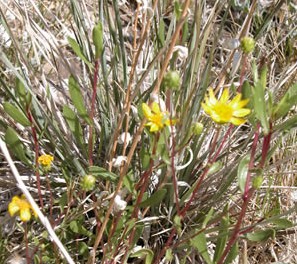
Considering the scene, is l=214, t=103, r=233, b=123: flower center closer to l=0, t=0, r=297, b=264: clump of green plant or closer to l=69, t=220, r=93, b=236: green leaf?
l=0, t=0, r=297, b=264: clump of green plant

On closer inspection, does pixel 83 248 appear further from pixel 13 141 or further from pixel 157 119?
pixel 157 119

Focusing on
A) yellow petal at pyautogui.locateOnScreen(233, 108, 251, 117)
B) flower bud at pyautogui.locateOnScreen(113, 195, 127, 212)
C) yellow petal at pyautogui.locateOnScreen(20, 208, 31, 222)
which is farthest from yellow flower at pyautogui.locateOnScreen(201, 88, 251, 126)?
yellow petal at pyautogui.locateOnScreen(20, 208, 31, 222)

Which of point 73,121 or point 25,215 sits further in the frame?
point 73,121

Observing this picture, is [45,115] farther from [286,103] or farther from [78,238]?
[286,103]

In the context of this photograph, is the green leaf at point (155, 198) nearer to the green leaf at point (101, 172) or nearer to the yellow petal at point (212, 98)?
the green leaf at point (101, 172)

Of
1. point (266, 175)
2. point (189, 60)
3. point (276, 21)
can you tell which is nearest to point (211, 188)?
point (266, 175)

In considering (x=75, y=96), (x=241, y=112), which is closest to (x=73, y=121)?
(x=75, y=96)

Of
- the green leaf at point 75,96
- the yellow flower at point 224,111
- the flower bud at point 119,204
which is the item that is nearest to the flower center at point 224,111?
the yellow flower at point 224,111

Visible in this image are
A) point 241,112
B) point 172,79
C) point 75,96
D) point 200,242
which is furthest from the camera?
point 75,96

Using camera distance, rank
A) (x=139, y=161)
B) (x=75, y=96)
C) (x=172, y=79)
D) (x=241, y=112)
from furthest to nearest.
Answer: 1. (x=139, y=161)
2. (x=75, y=96)
3. (x=241, y=112)
4. (x=172, y=79)
